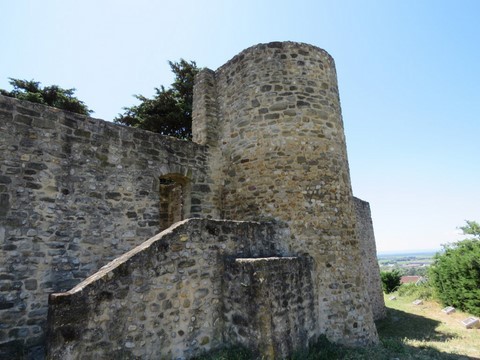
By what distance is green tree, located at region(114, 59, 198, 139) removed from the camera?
57.8 feet

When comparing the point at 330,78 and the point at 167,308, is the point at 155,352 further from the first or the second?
the point at 330,78

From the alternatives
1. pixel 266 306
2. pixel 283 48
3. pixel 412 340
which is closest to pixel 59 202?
pixel 266 306

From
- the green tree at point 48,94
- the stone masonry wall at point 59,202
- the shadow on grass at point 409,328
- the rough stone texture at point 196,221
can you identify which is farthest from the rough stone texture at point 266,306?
the green tree at point 48,94

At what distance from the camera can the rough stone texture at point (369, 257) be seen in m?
14.0

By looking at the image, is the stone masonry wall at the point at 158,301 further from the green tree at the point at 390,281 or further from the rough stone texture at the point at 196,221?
the green tree at the point at 390,281

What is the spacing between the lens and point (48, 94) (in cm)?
1655

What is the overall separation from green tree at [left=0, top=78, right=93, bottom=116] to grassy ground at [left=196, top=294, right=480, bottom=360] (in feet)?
52.4

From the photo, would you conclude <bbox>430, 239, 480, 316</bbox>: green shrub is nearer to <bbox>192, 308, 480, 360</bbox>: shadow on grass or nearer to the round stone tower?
<bbox>192, 308, 480, 360</bbox>: shadow on grass

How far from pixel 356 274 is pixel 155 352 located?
4.68 m

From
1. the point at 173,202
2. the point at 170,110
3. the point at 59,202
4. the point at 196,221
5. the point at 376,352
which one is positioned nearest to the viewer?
the point at 196,221

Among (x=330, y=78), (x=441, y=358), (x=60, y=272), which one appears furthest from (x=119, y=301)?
(x=330, y=78)

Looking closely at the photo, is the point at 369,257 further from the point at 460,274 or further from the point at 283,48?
the point at 283,48

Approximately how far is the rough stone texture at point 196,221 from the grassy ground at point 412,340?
312 mm

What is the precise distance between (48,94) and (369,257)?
18039mm
